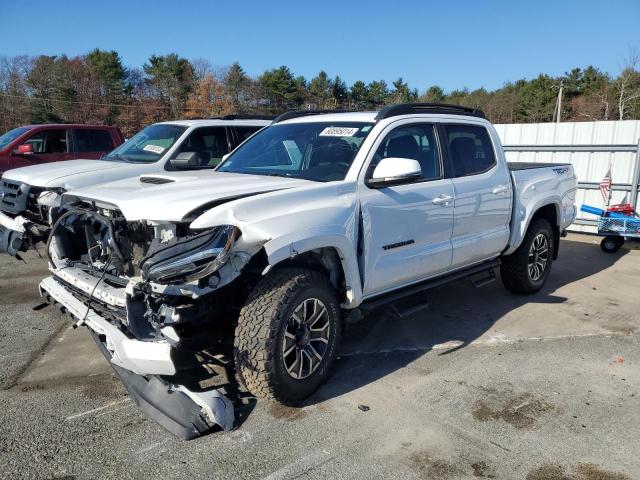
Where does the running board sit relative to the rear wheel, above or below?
above

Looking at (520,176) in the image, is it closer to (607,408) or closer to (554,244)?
(554,244)

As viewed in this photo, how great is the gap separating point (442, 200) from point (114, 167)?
4724mm

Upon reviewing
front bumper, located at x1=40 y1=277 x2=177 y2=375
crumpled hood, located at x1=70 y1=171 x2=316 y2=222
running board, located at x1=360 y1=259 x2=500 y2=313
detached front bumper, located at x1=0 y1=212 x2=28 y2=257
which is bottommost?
running board, located at x1=360 y1=259 x2=500 y2=313

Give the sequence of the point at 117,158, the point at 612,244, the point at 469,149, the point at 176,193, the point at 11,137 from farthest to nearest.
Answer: the point at 11,137, the point at 612,244, the point at 117,158, the point at 469,149, the point at 176,193

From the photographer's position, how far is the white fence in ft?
32.7

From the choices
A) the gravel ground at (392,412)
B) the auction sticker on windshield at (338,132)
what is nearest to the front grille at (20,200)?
the gravel ground at (392,412)

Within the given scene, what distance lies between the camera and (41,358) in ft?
14.0

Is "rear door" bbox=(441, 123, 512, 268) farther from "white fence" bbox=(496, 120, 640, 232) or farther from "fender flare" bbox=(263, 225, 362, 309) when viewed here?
"white fence" bbox=(496, 120, 640, 232)

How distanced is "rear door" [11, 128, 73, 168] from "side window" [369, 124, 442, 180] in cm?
844

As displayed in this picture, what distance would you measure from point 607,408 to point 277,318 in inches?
93.5

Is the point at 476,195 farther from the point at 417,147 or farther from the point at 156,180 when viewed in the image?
the point at 156,180

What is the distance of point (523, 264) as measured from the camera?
5.82m

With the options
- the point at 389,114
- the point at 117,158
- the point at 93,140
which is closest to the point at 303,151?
the point at 389,114

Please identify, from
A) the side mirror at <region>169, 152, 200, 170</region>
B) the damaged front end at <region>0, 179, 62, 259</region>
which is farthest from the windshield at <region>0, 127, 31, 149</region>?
the side mirror at <region>169, 152, 200, 170</region>
